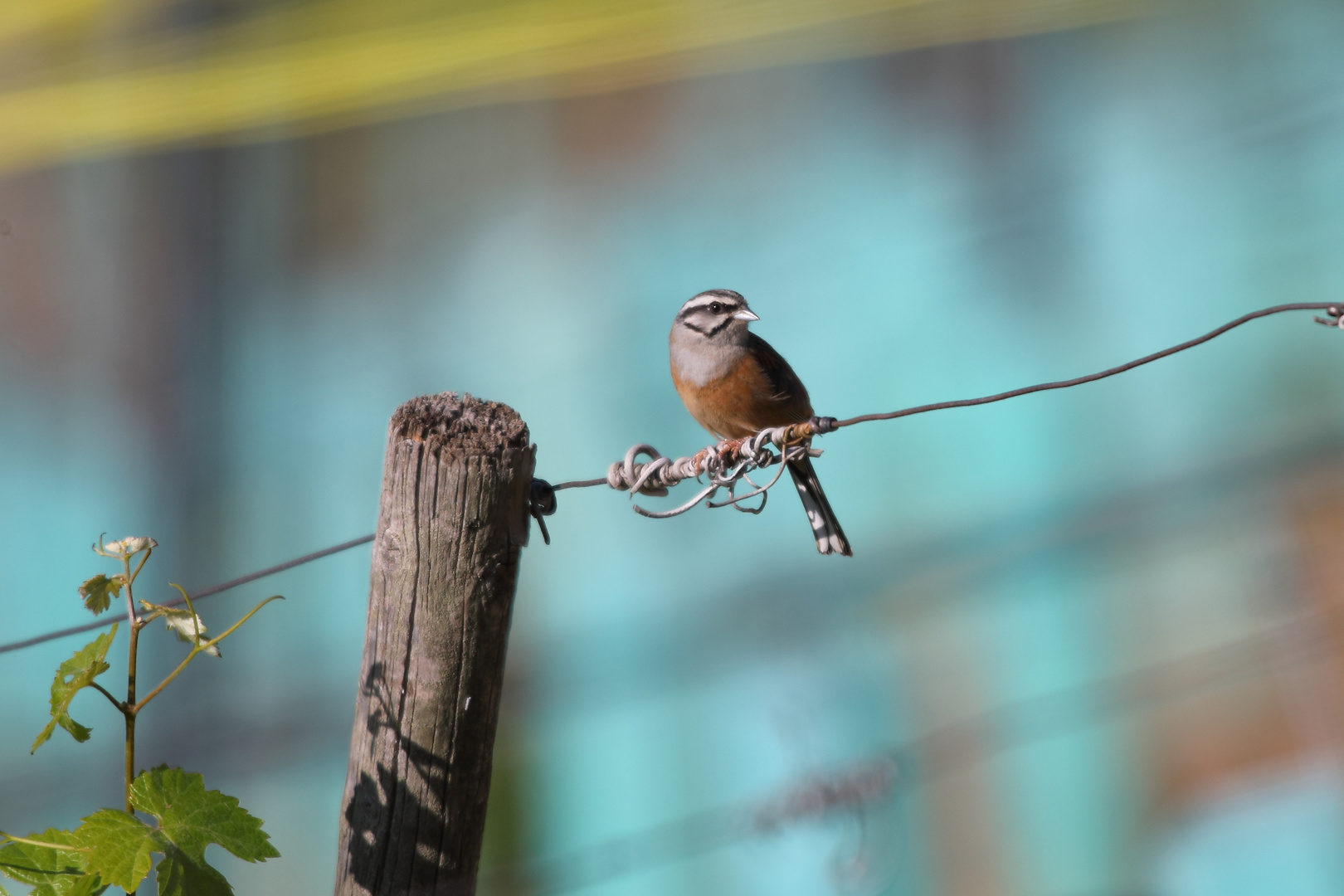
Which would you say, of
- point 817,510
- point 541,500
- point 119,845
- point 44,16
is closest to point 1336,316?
point 541,500

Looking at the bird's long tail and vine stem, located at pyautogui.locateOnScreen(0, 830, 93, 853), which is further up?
the bird's long tail

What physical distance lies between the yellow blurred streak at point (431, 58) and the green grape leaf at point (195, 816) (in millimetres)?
4154

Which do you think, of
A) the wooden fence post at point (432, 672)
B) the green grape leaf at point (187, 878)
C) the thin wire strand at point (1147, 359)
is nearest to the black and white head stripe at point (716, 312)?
the thin wire strand at point (1147, 359)

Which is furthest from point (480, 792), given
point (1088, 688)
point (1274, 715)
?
point (1274, 715)

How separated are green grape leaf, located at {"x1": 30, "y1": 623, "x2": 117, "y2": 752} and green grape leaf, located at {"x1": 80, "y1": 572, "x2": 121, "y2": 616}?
0.09 meters

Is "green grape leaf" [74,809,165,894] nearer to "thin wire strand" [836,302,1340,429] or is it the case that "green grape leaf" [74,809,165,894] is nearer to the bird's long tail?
"thin wire strand" [836,302,1340,429]

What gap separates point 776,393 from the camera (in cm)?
371

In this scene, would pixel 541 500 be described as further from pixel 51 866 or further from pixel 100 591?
pixel 51 866

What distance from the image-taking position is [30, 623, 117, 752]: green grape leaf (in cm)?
160

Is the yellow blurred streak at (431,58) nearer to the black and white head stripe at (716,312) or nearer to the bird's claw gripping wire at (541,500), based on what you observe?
the black and white head stripe at (716,312)

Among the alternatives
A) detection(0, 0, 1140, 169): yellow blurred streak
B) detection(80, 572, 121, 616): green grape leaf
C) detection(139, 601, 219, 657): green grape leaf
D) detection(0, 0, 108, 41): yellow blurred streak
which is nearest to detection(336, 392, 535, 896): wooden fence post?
detection(139, 601, 219, 657): green grape leaf

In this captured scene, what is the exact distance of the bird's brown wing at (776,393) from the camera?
3682mm

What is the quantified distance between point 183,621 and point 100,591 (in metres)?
0.15

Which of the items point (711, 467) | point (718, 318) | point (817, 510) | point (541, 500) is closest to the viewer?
point (541, 500)
